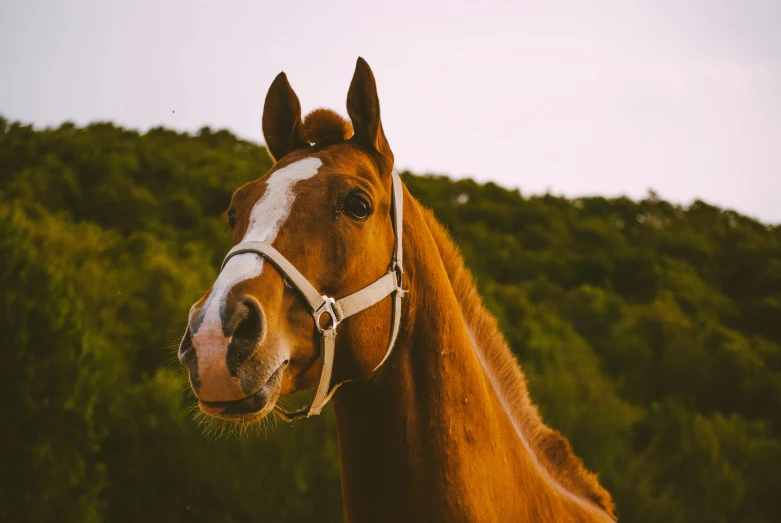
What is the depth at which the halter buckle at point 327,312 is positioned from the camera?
2.24 meters

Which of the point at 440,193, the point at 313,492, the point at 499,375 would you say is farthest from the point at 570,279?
the point at 499,375

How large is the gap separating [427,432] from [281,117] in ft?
5.08

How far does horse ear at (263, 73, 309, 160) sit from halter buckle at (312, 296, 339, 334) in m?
0.90

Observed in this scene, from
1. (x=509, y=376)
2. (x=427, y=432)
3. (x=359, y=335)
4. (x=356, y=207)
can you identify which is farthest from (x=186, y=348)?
(x=509, y=376)

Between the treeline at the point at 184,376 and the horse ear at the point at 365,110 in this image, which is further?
the treeline at the point at 184,376

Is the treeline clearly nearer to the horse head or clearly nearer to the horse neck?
the horse head

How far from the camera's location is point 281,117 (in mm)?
2930

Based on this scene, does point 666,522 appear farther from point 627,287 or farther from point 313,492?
point 627,287

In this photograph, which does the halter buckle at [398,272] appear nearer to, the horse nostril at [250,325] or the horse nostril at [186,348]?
the horse nostril at [250,325]

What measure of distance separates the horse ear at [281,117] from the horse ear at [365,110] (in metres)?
0.32

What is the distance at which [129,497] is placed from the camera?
488 inches

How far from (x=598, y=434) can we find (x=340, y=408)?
11.9 meters

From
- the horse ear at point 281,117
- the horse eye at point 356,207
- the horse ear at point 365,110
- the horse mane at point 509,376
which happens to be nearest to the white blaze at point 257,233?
the horse eye at point 356,207

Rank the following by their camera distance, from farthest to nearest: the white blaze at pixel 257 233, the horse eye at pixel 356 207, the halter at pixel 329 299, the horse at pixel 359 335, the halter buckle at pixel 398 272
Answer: the halter buckle at pixel 398 272, the horse eye at pixel 356 207, the halter at pixel 329 299, the horse at pixel 359 335, the white blaze at pixel 257 233
